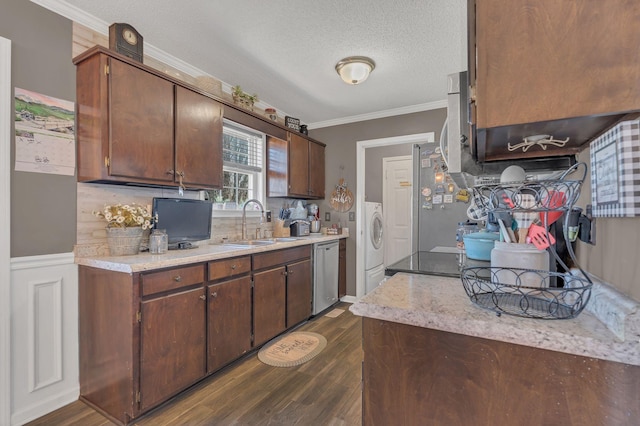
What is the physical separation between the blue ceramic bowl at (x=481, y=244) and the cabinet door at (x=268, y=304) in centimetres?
172

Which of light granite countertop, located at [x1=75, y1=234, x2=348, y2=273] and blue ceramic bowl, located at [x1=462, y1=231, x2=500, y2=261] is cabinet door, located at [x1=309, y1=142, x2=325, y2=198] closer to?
light granite countertop, located at [x1=75, y1=234, x2=348, y2=273]

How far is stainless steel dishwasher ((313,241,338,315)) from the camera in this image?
3.46 m

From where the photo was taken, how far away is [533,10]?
72 centimetres

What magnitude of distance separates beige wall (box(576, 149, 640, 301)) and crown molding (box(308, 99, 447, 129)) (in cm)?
298

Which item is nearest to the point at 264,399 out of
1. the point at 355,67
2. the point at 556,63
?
the point at 556,63

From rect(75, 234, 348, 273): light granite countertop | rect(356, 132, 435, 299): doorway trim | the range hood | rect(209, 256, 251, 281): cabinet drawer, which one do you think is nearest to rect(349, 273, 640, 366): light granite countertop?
the range hood

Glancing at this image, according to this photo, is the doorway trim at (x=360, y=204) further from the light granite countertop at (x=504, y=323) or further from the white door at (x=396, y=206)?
the light granite countertop at (x=504, y=323)

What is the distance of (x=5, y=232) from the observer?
1685 millimetres

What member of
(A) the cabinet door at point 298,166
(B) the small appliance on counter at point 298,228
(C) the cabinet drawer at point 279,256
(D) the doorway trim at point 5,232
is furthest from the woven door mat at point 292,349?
(A) the cabinet door at point 298,166

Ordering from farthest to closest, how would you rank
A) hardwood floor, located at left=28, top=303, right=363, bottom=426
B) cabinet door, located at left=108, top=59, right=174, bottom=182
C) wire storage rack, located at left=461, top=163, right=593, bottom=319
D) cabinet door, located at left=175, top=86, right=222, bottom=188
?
cabinet door, located at left=175, top=86, right=222, bottom=188 → cabinet door, located at left=108, top=59, right=174, bottom=182 → hardwood floor, located at left=28, top=303, right=363, bottom=426 → wire storage rack, located at left=461, top=163, right=593, bottom=319

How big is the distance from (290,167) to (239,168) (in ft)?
2.06

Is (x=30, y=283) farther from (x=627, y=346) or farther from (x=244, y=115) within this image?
(x=627, y=346)

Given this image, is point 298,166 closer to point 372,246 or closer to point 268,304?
point 372,246

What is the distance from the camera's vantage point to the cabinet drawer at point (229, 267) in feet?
7.07
